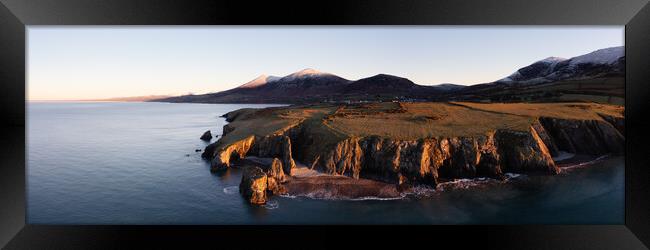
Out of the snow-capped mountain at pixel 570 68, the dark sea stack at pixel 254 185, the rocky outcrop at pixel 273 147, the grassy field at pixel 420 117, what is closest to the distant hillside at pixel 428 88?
the snow-capped mountain at pixel 570 68

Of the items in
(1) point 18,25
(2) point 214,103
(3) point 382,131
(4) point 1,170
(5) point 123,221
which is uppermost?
(1) point 18,25

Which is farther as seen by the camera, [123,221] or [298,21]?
[123,221]

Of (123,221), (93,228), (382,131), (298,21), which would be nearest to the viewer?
(298,21)

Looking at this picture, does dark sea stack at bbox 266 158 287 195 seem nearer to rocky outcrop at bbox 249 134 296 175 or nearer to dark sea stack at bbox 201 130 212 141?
rocky outcrop at bbox 249 134 296 175

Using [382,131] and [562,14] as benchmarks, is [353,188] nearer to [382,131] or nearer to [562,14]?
[382,131]

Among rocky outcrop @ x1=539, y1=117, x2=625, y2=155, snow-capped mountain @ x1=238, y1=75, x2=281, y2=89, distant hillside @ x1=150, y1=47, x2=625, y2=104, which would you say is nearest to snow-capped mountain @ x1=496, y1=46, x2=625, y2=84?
distant hillside @ x1=150, y1=47, x2=625, y2=104

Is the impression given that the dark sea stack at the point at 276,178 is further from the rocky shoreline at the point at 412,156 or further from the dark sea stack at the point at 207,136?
the dark sea stack at the point at 207,136

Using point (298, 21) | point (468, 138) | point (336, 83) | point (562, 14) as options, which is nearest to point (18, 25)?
point (298, 21)
